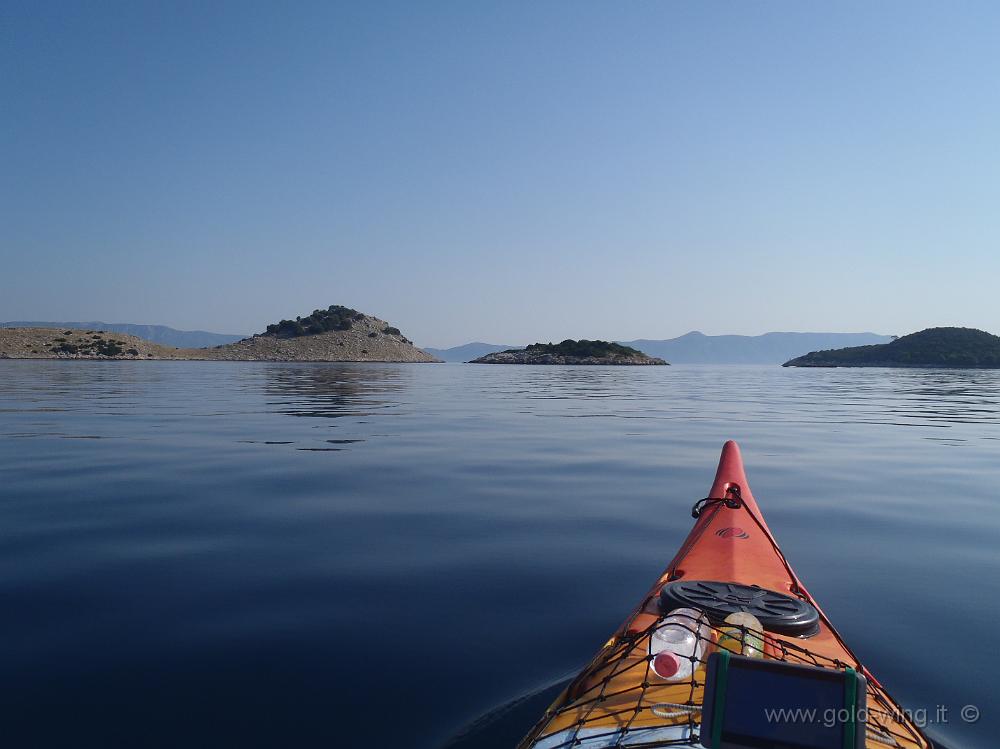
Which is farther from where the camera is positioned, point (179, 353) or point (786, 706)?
point (179, 353)

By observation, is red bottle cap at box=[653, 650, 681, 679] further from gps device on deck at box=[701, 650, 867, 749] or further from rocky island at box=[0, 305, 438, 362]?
rocky island at box=[0, 305, 438, 362]

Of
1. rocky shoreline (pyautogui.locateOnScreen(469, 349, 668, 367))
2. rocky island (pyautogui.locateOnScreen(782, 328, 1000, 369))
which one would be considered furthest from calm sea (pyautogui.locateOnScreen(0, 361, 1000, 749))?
rocky island (pyautogui.locateOnScreen(782, 328, 1000, 369))

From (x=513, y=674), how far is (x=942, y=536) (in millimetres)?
5810

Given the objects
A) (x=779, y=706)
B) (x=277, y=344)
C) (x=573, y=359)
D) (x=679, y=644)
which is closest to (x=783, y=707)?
(x=779, y=706)

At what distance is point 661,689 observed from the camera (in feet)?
8.67

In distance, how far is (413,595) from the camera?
5152mm

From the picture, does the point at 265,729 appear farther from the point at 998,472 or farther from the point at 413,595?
the point at 998,472

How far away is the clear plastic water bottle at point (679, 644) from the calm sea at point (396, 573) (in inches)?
37.4

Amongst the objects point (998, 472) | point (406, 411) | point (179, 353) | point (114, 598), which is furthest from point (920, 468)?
point (179, 353)

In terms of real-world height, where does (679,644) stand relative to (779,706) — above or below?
below

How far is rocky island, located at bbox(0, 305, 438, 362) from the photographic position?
107438 millimetres

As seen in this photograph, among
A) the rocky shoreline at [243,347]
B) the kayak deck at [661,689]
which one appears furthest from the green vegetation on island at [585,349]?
the kayak deck at [661,689]

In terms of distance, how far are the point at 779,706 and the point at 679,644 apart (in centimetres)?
110

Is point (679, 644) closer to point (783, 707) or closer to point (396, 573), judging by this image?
point (783, 707)
